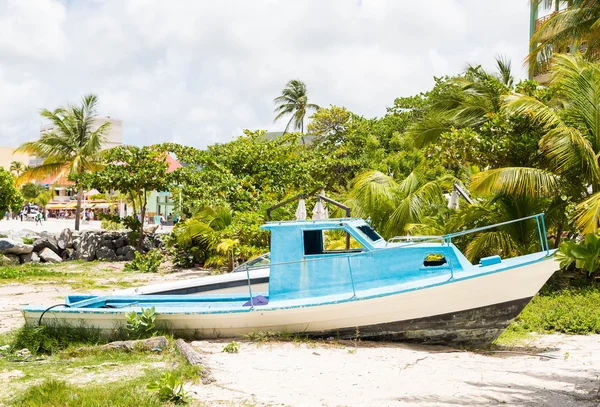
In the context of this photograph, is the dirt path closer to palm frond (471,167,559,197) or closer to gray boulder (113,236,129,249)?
palm frond (471,167,559,197)

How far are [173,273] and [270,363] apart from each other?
1257cm

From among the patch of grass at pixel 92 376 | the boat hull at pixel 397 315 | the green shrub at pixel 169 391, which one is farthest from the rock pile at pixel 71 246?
the green shrub at pixel 169 391

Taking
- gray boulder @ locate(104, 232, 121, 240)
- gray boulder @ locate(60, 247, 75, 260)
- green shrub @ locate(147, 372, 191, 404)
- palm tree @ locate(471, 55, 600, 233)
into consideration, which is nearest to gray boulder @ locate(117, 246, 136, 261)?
gray boulder @ locate(104, 232, 121, 240)

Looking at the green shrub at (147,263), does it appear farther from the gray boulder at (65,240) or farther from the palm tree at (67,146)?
the palm tree at (67,146)

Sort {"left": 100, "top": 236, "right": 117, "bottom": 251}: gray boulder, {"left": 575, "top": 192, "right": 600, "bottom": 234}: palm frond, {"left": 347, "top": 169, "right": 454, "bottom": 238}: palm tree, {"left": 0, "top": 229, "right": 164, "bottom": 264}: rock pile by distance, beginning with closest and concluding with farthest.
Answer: {"left": 575, "top": 192, "right": 600, "bottom": 234}: palm frond → {"left": 347, "top": 169, "right": 454, "bottom": 238}: palm tree → {"left": 0, "top": 229, "right": 164, "bottom": 264}: rock pile → {"left": 100, "top": 236, "right": 117, "bottom": 251}: gray boulder

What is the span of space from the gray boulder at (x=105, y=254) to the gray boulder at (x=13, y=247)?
8.08 feet

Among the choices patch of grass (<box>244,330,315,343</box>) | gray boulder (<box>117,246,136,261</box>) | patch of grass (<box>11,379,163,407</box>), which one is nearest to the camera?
patch of grass (<box>11,379,163,407</box>)

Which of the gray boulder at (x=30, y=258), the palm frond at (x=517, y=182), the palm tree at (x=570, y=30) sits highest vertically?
the palm tree at (x=570, y=30)

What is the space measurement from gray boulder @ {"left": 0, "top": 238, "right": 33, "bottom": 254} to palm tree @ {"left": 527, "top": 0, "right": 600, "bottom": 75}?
18.4 metres

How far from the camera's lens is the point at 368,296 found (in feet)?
29.6

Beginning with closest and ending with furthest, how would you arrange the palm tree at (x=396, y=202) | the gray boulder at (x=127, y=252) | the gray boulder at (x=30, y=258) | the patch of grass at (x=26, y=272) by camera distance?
the palm tree at (x=396, y=202)
the patch of grass at (x=26, y=272)
the gray boulder at (x=30, y=258)
the gray boulder at (x=127, y=252)

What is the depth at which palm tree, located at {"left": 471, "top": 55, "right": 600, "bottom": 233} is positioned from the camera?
12828 mm

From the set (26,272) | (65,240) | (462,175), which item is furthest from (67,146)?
(462,175)

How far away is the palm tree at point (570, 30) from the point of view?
1713 cm
